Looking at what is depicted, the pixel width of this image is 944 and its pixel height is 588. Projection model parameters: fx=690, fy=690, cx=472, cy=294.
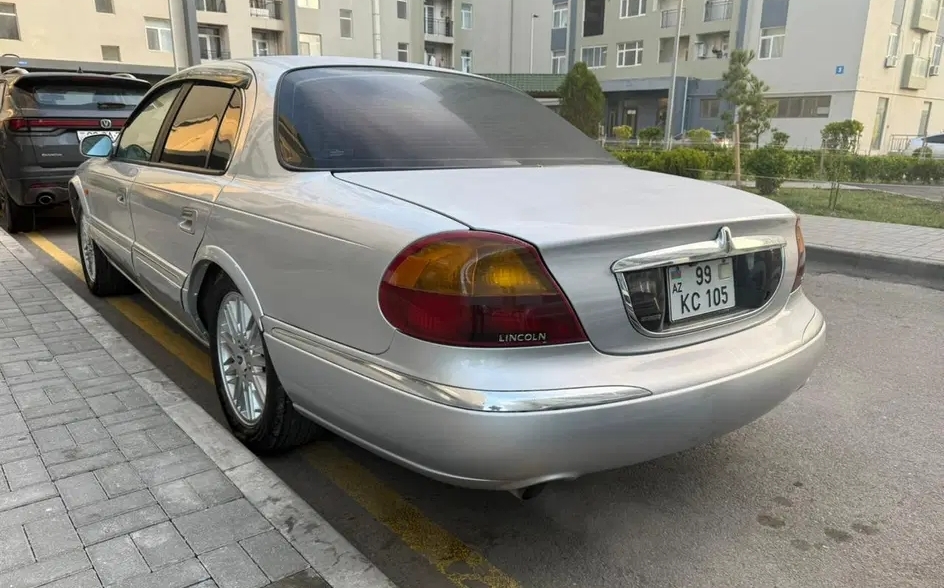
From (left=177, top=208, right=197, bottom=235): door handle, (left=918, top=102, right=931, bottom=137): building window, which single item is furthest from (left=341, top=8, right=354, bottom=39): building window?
(left=177, top=208, right=197, bottom=235): door handle

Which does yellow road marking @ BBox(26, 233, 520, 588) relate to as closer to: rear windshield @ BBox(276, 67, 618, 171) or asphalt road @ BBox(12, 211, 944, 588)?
asphalt road @ BBox(12, 211, 944, 588)

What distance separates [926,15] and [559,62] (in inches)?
857

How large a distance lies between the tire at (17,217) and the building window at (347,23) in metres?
33.8

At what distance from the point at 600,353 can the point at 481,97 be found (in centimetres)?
174

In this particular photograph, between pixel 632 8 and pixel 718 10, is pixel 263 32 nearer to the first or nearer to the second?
pixel 632 8

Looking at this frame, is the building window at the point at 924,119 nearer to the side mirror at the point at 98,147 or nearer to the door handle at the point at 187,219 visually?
the side mirror at the point at 98,147

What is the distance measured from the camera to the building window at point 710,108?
39500 mm

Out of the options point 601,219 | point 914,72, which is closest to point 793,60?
point 914,72

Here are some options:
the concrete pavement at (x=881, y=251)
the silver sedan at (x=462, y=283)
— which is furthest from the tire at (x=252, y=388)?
the concrete pavement at (x=881, y=251)

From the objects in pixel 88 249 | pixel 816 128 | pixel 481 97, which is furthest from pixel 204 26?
pixel 481 97

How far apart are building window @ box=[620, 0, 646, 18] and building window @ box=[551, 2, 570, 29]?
464cm

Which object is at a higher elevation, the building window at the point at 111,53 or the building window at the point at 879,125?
the building window at the point at 111,53

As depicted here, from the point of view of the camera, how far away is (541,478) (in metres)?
1.95

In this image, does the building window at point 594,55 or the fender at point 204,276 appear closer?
the fender at point 204,276
